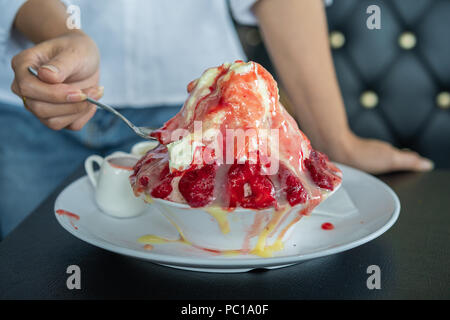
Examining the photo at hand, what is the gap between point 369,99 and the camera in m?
1.43

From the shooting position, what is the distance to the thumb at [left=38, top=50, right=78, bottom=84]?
27.2 inches

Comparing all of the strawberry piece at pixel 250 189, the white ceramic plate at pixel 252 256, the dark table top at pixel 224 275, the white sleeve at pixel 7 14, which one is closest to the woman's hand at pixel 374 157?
the white ceramic plate at pixel 252 256

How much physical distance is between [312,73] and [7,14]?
75cm

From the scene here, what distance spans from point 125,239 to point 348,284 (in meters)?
0.31

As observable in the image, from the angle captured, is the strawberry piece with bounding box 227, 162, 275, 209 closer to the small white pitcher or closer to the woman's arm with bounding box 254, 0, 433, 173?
the small white pitcher


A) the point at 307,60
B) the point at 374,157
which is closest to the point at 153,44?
the point at 307,60

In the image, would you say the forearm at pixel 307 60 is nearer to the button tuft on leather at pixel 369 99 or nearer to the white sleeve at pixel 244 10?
the white sleeve at pixel 244 10

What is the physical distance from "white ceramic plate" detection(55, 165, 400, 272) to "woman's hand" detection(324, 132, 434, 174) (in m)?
0.25

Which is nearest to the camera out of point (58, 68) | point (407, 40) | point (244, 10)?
point (58, 68)

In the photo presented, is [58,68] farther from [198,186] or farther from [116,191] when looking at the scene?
[198,186]

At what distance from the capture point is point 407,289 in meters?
0.53

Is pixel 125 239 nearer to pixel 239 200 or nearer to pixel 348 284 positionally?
pixel 239 200

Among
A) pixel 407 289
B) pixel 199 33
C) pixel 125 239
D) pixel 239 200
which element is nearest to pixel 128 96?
pixel 199 33

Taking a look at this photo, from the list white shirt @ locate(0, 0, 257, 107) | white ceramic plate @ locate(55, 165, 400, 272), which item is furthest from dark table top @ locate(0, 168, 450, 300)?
white shirt @ locate(0, 0, 257, 107)
